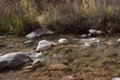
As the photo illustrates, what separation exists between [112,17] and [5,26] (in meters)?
2.39

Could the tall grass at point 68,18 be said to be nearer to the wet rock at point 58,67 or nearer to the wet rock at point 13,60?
the wet rock at point 13,60

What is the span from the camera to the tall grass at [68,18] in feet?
20.8

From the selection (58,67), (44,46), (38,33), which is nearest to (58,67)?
(58,67)

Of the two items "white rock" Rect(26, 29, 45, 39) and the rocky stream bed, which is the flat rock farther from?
"white rock" Rect(26, 29, 45, 39)

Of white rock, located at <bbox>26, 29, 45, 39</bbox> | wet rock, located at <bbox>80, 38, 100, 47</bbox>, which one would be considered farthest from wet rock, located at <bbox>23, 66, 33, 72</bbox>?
white rock, located at <bbox>26, 29, 45, 39</bbox>

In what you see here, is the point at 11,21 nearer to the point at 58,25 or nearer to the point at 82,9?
the point at 58,25

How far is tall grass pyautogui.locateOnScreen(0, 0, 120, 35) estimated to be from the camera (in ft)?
20.8

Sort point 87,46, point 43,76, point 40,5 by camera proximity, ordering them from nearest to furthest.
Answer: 1. point 43,76
2. point 87,46
3. point 40,5

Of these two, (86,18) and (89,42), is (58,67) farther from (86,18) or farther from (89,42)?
(86,18)

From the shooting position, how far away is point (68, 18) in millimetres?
6535

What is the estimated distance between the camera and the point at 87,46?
5367 millimetres

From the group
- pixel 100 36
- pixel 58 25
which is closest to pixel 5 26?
pixel 58 25

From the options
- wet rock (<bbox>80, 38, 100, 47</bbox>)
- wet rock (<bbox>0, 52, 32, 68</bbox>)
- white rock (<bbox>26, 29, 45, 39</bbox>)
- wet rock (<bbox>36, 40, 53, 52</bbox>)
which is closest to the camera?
wet rock (<bbox>0, 52, 32, 68</bbox>)

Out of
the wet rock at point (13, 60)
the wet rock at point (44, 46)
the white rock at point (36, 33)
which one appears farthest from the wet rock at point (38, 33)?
the wet rock at point (13, 60)
